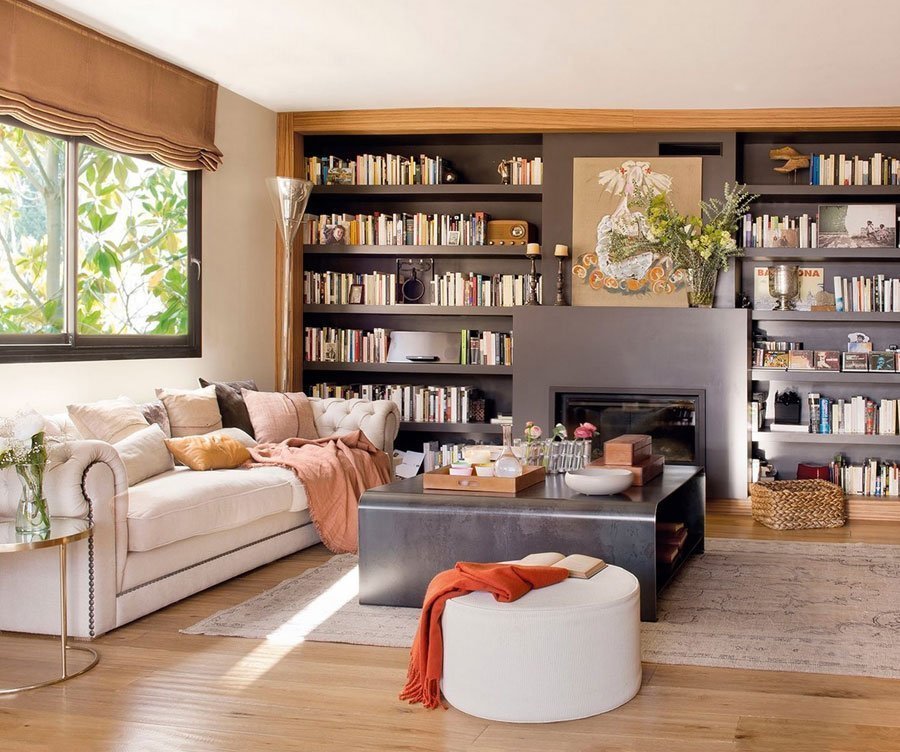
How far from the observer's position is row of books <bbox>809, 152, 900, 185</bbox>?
285 inches

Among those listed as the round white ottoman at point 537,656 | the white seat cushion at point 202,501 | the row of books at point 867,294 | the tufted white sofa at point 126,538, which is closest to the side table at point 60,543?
the tufted white sofa at point 126,538

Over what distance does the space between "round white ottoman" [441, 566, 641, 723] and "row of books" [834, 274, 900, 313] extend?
15.5ft

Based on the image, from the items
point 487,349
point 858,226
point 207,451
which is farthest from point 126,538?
point 858,226

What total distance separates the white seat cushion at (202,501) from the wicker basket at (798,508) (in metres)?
2.87

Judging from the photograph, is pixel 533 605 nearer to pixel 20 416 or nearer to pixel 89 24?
pixel 20 416

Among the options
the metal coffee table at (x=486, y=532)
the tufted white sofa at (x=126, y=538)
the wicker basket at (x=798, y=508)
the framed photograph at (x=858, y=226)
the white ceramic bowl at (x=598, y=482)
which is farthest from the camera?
the framed photograph at (x=858, y=226)

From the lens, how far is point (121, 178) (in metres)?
→ 5.94

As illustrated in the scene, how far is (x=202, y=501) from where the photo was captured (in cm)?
455

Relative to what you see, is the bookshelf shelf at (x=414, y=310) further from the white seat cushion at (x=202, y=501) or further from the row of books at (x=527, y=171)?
the white seat cushion at (x=202, y=501)

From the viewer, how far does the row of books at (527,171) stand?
7516 mm

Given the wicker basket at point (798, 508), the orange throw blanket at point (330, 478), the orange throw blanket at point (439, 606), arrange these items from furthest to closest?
1. the wicker basket at point (798, 508)
2. the orange throw blanket at point (330, 478)
3. the orange throw blanket at point (439, 606)

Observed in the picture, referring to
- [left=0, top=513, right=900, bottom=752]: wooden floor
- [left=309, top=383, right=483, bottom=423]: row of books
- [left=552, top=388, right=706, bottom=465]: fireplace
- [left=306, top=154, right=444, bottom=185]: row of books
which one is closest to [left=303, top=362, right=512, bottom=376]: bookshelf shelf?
[left=309, top=383, right=483, bottom=423]: row of books

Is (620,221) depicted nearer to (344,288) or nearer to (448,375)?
(448,375)

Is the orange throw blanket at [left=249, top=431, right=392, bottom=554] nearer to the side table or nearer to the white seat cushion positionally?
the white seat cushion
